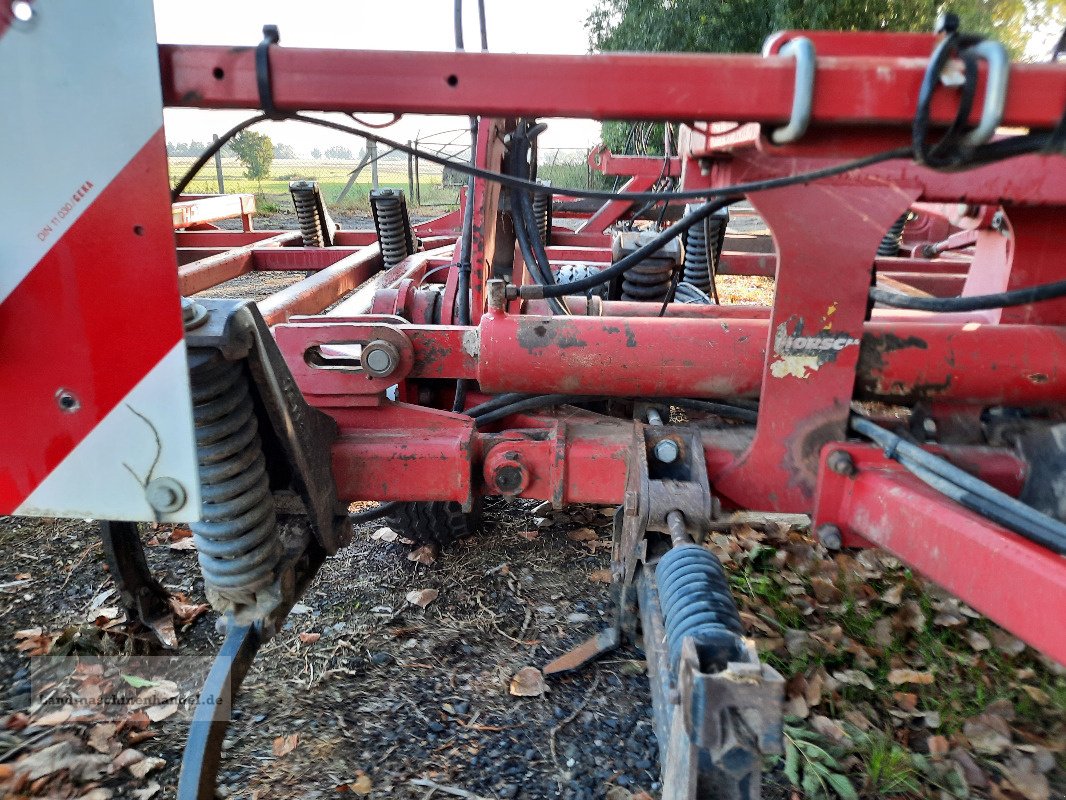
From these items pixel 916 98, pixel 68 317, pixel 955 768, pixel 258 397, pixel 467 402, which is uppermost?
pixel 916 98

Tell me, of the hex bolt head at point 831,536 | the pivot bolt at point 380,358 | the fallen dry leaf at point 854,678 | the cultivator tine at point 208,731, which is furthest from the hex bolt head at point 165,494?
the fallen dry leaf at point 854,678

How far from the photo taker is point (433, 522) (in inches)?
108

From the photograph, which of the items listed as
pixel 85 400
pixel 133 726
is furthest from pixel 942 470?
pixel 133 726

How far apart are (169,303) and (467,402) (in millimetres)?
1242

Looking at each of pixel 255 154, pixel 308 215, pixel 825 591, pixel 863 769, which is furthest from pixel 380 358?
pixel 255 154

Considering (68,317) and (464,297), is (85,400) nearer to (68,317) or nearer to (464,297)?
(68,317)

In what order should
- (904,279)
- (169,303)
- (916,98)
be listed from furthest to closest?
(904,279), (169,303), (916,98)

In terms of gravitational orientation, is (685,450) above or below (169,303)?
below

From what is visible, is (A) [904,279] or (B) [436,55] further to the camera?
(A) [904,279]

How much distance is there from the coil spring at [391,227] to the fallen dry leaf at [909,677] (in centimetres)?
375

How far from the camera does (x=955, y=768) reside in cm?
192

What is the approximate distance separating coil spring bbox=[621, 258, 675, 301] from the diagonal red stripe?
7.26ft

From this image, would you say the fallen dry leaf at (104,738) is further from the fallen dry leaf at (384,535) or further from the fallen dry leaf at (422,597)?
the fallen dry leaf at (384,535)

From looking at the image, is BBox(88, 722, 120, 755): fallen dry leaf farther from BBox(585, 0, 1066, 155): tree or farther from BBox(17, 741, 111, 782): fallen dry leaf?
BBox(585, 0, 1066, 155): tree
